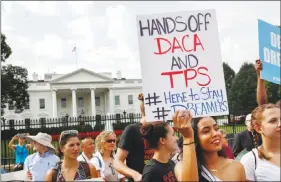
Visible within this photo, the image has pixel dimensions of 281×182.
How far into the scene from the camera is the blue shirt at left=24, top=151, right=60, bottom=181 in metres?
5.74

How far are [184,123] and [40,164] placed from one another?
362 centimetres

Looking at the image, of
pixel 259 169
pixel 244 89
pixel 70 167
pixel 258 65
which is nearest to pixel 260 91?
pixel 258 65

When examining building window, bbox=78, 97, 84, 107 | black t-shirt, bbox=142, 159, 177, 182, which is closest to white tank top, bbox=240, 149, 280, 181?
black t-shirt, bbox=142, 159, 177, 182

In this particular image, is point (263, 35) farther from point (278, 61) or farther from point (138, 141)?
Result: point (138, 141)

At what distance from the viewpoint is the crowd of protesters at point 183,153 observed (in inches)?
107

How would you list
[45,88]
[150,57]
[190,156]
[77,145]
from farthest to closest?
1. [45,88]
2. [77,145]
3. [150,57]
4. [190,156]

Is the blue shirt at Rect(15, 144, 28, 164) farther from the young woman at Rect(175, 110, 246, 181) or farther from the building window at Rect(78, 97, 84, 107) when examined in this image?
the building window at Rect(78, 97, 84, 107)

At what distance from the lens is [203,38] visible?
11.2 feet

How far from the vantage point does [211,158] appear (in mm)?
2887

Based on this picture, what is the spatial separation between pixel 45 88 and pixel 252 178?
77.2 meters

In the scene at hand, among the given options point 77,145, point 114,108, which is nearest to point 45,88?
point 114,108

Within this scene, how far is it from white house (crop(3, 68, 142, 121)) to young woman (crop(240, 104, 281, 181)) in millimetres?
73712

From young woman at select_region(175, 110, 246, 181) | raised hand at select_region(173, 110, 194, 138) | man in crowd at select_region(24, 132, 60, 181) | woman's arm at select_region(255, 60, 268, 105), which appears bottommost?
man in crowd at select_region(24, 132, 60, 181)

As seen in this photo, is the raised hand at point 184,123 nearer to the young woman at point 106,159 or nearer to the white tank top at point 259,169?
the white tank top at point 259,169
